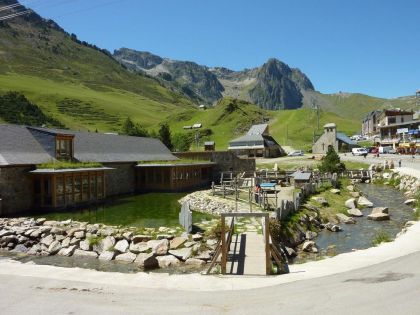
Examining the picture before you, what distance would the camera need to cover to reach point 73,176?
31.3 m

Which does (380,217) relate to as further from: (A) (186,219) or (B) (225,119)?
(B) (225,119)

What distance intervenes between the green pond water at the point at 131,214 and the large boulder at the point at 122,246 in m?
4.02

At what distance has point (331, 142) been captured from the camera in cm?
9500

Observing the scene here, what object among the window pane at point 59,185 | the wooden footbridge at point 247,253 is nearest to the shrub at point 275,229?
the wooden footbridge at point 247,253

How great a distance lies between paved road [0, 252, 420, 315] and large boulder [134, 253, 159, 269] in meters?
4.12

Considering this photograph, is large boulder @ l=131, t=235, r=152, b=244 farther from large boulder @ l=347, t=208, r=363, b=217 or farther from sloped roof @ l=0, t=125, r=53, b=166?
large boulder @ l=347, t=208, r=363, b=217

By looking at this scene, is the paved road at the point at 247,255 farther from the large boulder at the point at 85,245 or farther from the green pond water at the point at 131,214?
the large boulder at the point at 85,245

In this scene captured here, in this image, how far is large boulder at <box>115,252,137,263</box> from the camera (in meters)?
18.3

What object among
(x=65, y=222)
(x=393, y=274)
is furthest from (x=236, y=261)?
(x=65, y=222)

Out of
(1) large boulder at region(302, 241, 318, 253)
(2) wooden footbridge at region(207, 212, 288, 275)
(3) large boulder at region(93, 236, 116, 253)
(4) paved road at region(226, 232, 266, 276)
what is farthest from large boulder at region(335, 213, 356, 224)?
(3) large boulder at region(93, 236, 116, 253)

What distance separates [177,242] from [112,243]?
3464 millimetres

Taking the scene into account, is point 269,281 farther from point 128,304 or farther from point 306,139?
point 306,139

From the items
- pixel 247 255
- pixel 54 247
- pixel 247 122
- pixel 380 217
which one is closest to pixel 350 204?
pixel 380 217

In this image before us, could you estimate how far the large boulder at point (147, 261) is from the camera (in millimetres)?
17159
